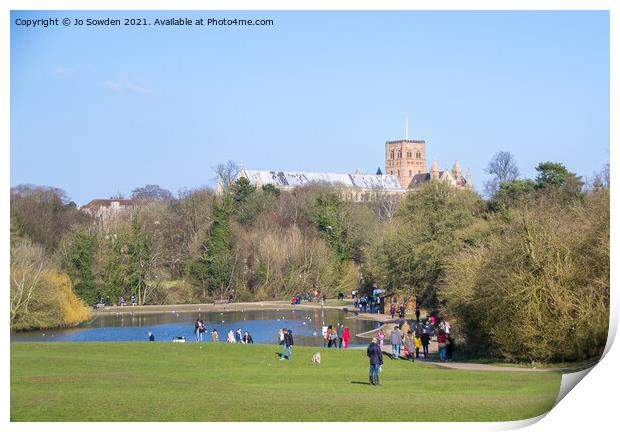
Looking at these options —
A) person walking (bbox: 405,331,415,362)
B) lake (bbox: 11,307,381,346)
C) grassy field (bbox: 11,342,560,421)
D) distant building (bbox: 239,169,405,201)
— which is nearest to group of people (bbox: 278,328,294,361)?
grassy field (bbox: 11,342,560,421)

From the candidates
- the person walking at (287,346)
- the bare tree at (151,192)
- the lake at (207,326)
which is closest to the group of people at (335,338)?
the lake at (207,326)

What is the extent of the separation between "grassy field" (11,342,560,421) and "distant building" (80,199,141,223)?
35.0 meters

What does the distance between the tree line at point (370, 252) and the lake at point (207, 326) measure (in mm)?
1883

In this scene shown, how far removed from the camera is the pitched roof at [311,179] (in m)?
158

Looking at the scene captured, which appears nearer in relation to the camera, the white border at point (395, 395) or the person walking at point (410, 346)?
the white border at point (395, 395)

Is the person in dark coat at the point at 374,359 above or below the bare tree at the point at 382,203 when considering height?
below

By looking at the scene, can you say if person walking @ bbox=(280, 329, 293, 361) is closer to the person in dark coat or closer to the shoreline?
the person in dark coat

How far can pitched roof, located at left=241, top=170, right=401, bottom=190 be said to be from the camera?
158 meters

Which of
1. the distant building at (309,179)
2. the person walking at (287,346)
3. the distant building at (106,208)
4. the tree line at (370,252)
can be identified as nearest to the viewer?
the tree line at (370,252)

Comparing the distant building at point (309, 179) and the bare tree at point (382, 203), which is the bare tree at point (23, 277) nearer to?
the bare tree at point (382, 203)

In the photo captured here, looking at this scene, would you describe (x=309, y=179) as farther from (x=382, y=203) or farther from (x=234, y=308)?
(x=234, y=308)
